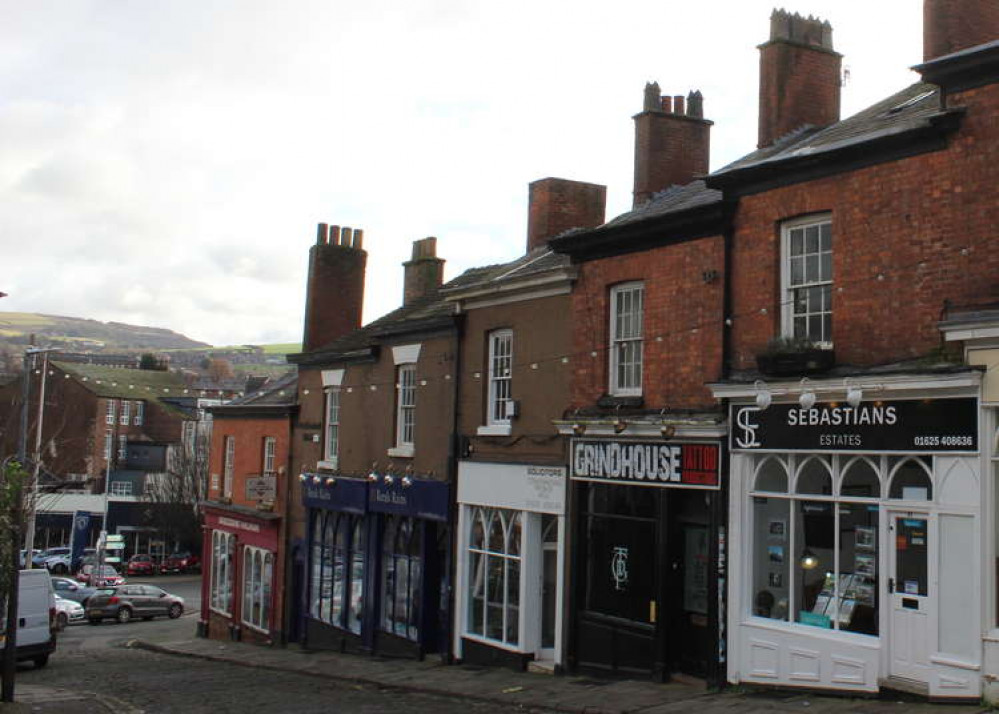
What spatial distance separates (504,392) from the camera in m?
20.7

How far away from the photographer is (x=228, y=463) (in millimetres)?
34250

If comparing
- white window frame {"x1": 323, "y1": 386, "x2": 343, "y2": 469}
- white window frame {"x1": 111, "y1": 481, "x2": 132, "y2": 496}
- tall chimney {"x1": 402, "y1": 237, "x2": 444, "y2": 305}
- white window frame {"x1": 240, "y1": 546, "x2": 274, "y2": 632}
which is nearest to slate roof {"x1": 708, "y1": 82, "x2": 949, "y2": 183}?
white window frame {"x1": 323, "y1": 386, "x2": 343, "y2": 469}

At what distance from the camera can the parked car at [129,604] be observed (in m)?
42.7

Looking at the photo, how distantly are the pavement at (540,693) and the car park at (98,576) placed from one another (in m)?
32.0

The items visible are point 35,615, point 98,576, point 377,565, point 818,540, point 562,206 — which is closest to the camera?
point 818,540

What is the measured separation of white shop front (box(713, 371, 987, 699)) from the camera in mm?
11688

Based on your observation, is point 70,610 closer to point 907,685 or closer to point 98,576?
point 98,576

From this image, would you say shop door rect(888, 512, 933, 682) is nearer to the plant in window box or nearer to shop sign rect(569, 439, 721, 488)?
the plant in window box

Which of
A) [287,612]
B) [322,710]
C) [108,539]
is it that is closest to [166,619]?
[287,612]

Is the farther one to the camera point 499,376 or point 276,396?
point 276,396

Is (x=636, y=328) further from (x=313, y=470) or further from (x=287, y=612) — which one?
(x=287, y=612)

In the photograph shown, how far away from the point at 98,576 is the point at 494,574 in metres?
41.9

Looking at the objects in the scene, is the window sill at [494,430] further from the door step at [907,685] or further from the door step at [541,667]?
the door step at [907,685]

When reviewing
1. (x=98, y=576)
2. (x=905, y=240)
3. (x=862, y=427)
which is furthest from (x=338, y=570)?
(x=98, y=576)
